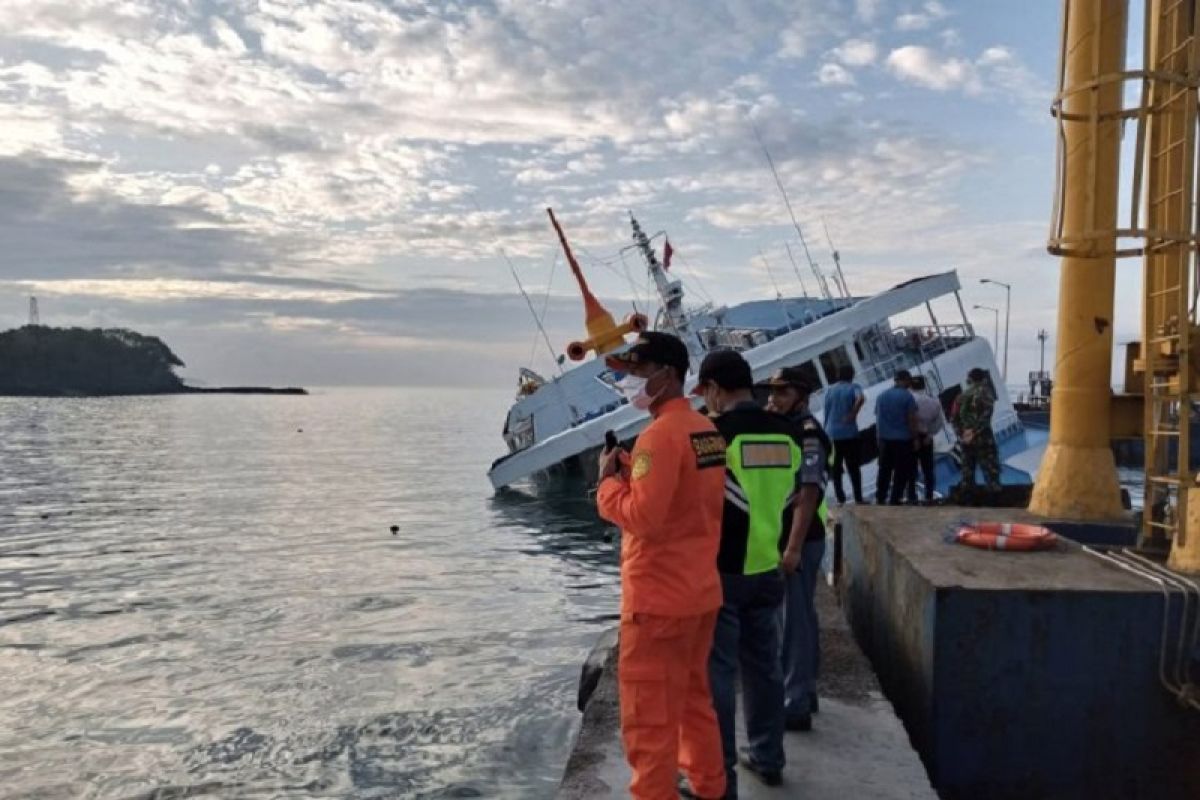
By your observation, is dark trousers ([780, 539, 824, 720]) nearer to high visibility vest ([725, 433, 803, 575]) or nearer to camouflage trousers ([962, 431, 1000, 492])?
high visibility vest ([725, 433, 803, 575])

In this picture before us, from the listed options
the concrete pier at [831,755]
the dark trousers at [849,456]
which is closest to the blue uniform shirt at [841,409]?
the dark trousers at [849,456]

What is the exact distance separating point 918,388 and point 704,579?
9.50m

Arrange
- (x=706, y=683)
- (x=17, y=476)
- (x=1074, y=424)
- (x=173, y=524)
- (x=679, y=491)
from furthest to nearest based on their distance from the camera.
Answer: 1. (x=17, y=476)
2. (x=173, y=524)
3. (x=1074, y=424)
4. (x=706, y=683)
5. (x=679, y=491)

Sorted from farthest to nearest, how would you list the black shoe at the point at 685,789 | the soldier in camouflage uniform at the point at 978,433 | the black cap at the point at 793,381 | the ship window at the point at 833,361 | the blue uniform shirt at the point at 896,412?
the ship window at the point at 833,361 → the blue uniform shirt at the point at 896,412 → the soldier in camouflage uniform at the point at 978,433 → the black cap at the point at 793,381 → the black shoe at the point at 685,789

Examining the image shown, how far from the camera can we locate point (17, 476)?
115 feet

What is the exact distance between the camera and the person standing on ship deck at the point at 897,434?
11859 millimetres

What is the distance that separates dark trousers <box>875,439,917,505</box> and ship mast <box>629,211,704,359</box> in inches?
499

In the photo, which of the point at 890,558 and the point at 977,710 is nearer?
the point at 977,710

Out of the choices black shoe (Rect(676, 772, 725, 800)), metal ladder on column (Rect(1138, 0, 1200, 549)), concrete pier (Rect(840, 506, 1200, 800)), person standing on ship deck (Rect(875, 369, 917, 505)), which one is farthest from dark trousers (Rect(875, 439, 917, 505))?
black shoe (Rect(676, 772, 725, 800))

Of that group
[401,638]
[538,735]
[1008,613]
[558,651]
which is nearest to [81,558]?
[401,638]

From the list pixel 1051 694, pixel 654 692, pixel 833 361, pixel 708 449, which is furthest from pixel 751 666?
pixel 833 361

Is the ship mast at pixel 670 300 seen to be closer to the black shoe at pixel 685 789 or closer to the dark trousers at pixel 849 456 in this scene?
the dark trousers at pixel 849 456

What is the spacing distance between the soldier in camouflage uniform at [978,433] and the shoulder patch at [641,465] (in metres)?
8.88

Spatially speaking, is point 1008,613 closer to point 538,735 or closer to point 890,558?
point 890,558
